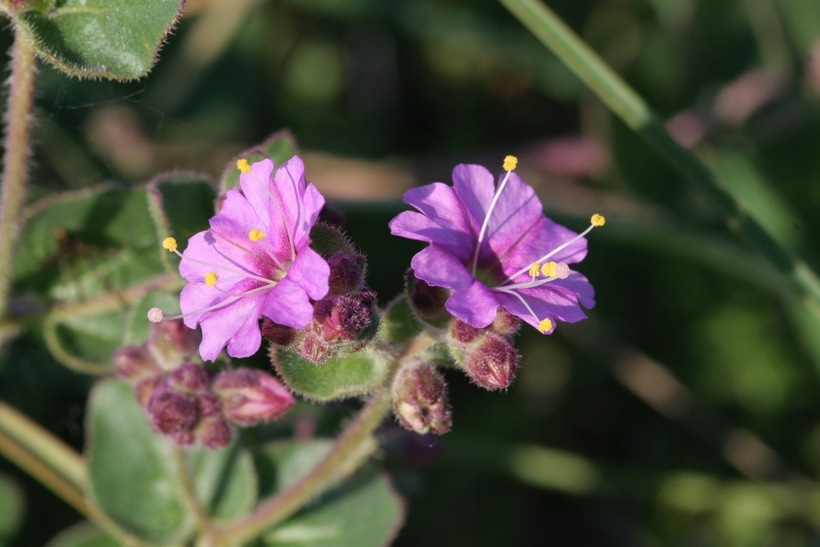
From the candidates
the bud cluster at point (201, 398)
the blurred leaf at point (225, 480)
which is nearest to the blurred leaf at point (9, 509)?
the blurred leaf at point (225, 480)

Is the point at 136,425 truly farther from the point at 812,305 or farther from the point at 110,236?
the point at 812,305

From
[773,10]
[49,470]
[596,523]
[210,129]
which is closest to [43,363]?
[49,470]

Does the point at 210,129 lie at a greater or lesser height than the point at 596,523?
greater

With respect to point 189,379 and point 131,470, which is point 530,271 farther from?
point 131,470

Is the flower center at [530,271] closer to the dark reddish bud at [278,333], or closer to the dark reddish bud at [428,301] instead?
the dark reddish bud at [428,301]

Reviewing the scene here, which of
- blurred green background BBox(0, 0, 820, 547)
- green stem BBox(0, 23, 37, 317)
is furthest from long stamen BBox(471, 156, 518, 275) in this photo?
blurred green background BBox(0, 0, 820, 547)

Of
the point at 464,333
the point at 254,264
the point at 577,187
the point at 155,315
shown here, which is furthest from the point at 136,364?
the point at 577,187

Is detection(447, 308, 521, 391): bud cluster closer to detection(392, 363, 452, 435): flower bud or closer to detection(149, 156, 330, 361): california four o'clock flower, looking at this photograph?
detection(392, 363, 452, 435): flower bud
